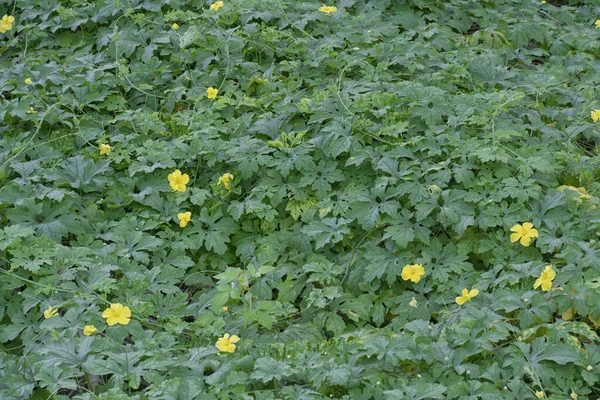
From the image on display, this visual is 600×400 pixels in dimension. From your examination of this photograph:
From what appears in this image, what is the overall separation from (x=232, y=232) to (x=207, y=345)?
0.90 meters

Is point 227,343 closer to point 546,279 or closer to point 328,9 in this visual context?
→ point 546,279

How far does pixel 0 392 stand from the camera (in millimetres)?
3074

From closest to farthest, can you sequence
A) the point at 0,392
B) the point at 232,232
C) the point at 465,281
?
1. the point at 0,392
2. the point at 465,281
3. the point at 232,232

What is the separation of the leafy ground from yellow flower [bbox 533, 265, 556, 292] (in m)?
0.08

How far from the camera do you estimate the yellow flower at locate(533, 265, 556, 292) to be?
3330mm

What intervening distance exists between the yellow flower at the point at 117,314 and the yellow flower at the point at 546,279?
1716 mm

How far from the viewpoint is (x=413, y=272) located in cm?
368

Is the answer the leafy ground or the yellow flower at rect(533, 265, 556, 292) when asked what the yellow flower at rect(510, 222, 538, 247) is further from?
the yellow flower at rect(533, 265, 556, 292)

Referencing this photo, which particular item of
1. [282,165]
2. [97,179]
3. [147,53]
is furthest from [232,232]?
[147,53]

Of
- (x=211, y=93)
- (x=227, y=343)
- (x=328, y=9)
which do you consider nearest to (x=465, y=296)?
(x=227, y=343)

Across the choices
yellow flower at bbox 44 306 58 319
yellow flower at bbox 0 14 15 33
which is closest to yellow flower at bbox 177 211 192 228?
yellow flower at bbox 44 306 58 319

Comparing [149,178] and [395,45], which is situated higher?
[395,45]

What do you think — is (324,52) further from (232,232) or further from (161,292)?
(161,292)

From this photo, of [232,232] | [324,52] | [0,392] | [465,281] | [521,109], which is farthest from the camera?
[324,52]
